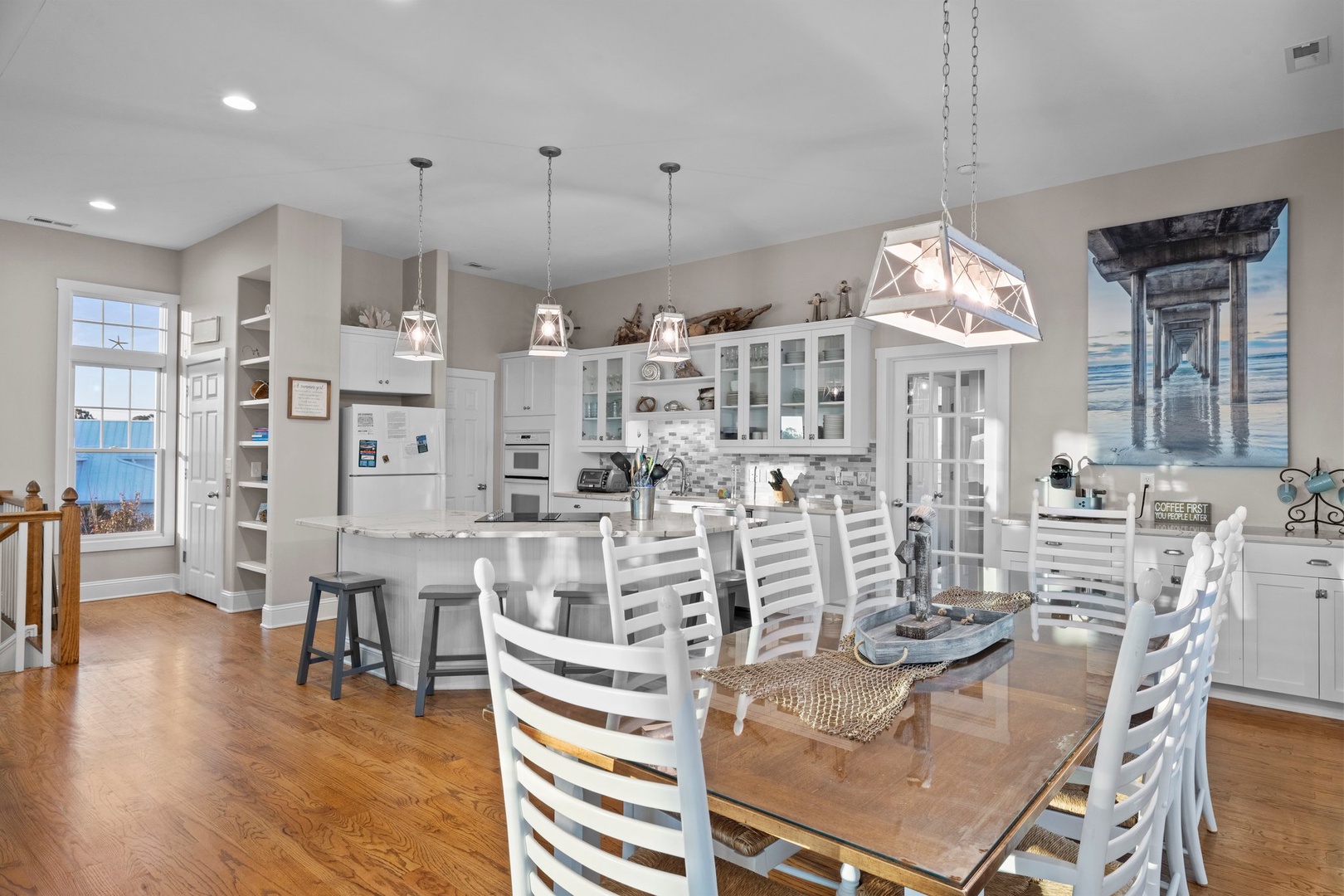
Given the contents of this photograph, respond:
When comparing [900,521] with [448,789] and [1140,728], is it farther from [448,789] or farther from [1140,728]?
[1140,728]

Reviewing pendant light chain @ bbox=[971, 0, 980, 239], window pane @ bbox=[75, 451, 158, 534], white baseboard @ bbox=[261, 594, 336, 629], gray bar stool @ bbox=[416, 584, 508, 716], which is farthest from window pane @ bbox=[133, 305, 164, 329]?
pendant light chain @ bbox=[971, 0, 980, 239]

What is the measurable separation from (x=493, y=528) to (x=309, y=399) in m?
2.51

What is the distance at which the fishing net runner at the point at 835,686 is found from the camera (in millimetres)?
1500

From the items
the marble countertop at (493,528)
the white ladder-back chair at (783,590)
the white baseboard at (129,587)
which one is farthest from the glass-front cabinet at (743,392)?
the white baseboard at (129,587)

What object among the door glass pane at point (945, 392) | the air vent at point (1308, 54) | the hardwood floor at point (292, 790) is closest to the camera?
the hardwood floor at point (292, 790)

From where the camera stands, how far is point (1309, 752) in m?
3.22

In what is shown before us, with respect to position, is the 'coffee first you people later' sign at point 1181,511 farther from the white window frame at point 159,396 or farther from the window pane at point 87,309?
the window pane at point 87,309

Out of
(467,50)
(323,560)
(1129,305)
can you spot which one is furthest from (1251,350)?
(323,560)

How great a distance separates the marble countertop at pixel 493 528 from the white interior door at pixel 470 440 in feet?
8.18

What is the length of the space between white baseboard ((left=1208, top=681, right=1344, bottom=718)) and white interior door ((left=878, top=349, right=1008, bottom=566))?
4.39ft

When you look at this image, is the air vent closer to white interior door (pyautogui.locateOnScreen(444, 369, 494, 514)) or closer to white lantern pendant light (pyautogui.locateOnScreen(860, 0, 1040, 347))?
white lantern pendant light (pyautogui.locateOnScreen(860, 0, 1040, 347))

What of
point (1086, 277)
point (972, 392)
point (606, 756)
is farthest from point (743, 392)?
point (606, 756)

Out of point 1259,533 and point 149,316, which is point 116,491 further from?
point 1259,533

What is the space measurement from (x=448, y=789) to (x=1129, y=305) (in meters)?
4.39
